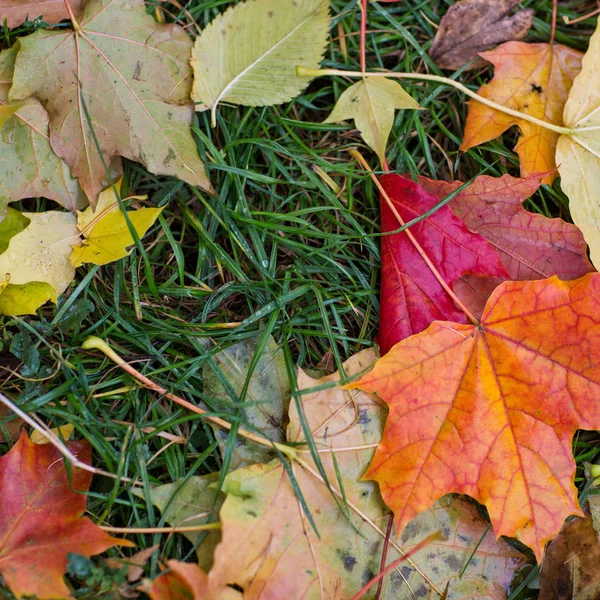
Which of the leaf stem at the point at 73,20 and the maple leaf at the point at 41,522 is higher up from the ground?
the leaf stem at the point at 73,20

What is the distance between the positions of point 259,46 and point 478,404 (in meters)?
1.14

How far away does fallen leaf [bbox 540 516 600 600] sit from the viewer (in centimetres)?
150

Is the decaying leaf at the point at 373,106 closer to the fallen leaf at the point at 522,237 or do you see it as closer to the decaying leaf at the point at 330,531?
the fallen leaf at the point at 522,237

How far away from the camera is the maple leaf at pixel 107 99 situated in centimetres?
144

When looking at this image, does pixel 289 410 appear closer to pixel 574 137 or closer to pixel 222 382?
pixel 222 382

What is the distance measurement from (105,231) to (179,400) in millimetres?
503

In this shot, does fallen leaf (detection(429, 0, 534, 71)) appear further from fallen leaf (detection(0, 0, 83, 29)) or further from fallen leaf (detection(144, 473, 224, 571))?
fallen leaf (detection(144, 473, 224, 571))

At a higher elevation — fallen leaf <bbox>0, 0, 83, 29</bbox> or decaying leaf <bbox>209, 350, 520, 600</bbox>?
fallen leaf <bbox>0, 0, 83, 29</bbox>

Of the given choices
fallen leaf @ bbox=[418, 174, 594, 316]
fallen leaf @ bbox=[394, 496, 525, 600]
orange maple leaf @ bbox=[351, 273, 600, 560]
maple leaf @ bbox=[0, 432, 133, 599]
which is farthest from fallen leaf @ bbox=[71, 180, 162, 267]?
fallen leaf @ bbox=[394, 496, 525, 600]

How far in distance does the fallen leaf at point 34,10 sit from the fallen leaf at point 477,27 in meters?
1.10

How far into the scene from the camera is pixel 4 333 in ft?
4.94

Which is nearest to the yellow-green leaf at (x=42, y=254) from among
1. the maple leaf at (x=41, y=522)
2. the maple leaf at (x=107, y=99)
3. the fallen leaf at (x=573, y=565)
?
the maple leaf at (x=107, y=99)

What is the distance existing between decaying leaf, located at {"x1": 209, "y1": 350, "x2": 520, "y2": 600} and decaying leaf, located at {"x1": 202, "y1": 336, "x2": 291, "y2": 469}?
7 cm

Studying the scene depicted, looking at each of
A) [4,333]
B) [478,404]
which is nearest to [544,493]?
[478,404]
